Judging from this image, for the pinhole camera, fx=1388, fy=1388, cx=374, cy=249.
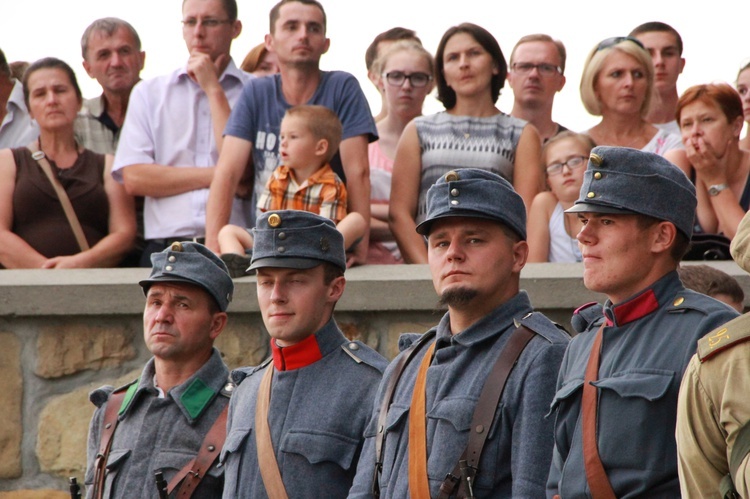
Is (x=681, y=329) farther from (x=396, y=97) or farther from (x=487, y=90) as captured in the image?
(x=396, y=97)

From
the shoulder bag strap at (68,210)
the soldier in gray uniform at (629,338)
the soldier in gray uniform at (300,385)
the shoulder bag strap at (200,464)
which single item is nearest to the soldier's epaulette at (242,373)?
the soldier in gray uniform at (300,385)

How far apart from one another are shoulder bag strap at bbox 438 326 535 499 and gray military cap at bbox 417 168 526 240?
413 millimetres

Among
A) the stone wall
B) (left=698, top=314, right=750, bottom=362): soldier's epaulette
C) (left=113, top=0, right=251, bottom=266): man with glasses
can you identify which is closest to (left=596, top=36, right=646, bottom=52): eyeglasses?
the stone wall

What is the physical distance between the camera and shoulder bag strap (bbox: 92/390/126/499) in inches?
215

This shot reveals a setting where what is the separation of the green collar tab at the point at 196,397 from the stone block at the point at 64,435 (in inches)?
37.8

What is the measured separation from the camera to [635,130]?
7.31 m

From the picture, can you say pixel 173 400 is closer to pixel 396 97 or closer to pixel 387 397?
pixel 387 397

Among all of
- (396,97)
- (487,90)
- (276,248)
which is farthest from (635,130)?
(276,248)

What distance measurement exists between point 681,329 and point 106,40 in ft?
16.0

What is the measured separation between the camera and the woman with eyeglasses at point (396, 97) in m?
7.61

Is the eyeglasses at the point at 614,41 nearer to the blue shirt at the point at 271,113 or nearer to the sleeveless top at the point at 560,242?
the sleeveless top at the point at 560,242

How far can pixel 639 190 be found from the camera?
13.7 ft

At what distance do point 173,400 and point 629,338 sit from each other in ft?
6.99

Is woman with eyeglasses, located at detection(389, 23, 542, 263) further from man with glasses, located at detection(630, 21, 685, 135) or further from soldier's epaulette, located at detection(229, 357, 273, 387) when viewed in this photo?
soldier's epaulette, located at detection(229, 357, 273, 387)
